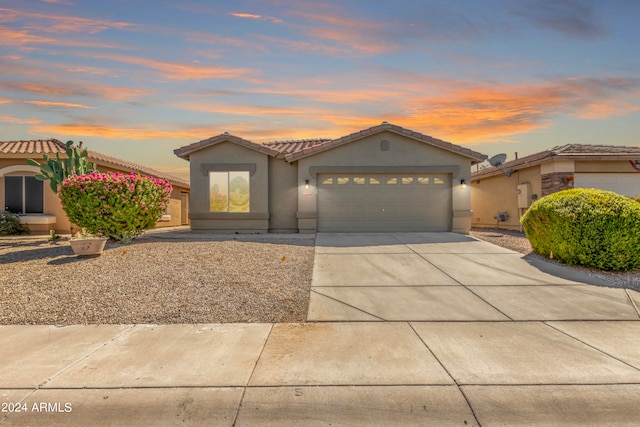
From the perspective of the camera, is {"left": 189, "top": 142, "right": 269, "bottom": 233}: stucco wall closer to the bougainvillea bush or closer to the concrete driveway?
the bougainvillea bush

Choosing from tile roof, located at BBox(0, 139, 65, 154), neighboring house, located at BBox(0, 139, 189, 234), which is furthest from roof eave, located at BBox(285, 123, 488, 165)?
tile roof, located at BBox(0, 139, 65, 154)

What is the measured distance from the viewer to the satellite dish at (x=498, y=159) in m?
16.6

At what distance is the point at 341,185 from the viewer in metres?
14.2

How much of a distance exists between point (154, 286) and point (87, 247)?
3.22 meters

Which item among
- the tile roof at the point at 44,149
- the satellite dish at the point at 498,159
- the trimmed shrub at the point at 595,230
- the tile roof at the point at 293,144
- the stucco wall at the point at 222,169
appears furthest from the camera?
the tile roof at the point at 293,144

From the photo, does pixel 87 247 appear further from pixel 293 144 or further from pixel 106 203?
pixel 293 144

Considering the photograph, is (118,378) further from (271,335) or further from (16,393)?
(271,335)

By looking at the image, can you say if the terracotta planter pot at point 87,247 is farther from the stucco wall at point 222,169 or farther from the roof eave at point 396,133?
the roof eave at point 396,133

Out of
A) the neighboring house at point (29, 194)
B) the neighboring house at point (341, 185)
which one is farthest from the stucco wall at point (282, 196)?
the neighboring house at point (29, 194)

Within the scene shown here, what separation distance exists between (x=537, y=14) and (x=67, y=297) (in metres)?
15.0

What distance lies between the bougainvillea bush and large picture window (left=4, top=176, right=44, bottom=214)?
626cm

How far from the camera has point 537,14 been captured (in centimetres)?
1090

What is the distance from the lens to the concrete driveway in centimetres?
528

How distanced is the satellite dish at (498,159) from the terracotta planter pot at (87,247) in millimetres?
16719
